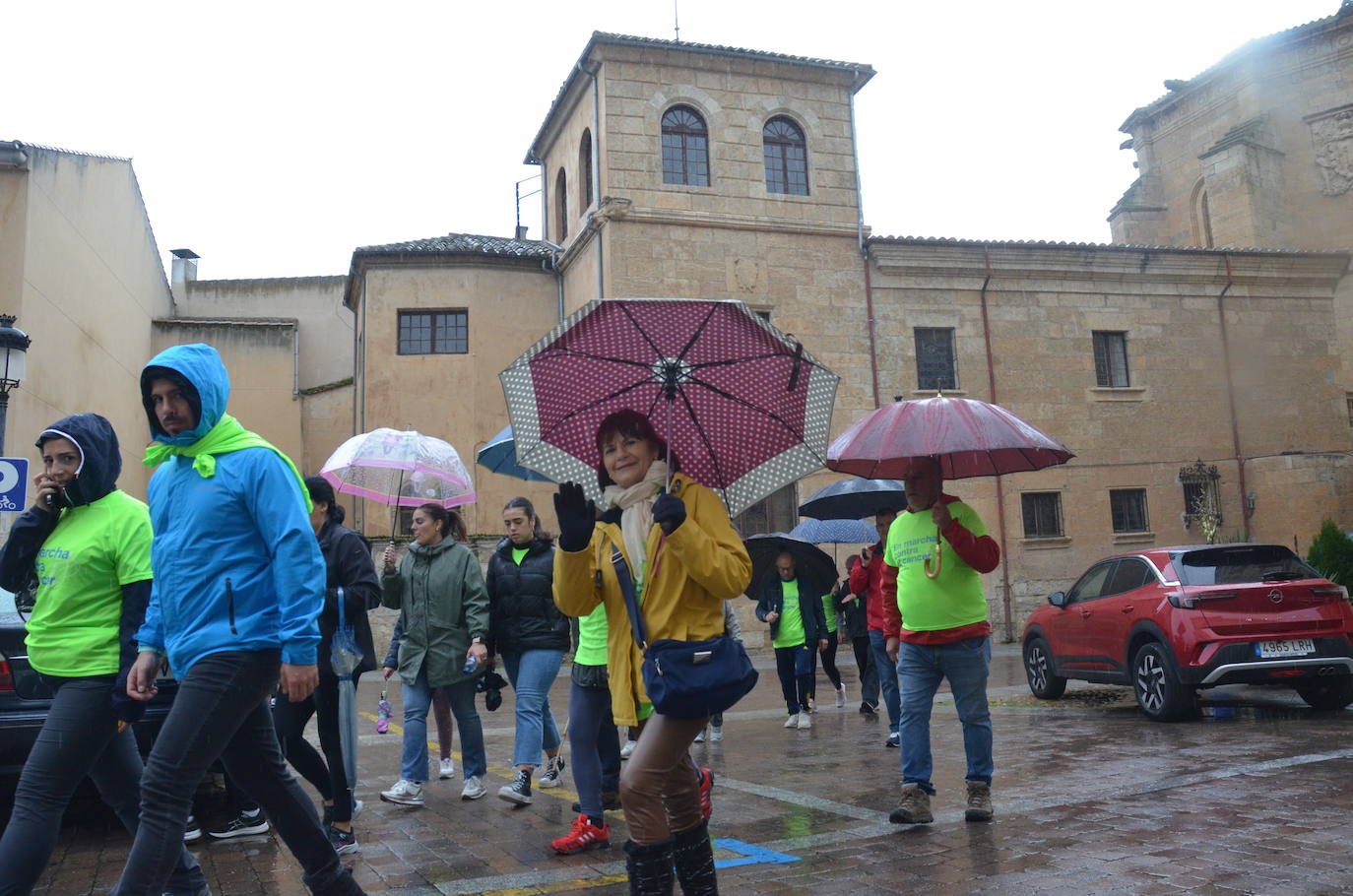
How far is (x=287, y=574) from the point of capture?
11.5 ft

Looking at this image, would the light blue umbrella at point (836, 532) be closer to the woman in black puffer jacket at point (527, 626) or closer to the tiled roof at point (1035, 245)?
the woman in black puffer jacket at point (527, 626)

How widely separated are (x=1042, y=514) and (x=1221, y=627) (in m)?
14.1

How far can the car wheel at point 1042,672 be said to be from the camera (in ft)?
39.1

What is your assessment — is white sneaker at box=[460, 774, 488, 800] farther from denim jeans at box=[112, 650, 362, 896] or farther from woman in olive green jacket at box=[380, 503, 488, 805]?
denim jeans at box=[112, 650, 362, 896]

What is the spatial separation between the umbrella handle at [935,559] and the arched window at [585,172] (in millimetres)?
18034

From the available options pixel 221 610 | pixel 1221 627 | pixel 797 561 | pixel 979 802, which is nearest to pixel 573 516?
pixel 221 610

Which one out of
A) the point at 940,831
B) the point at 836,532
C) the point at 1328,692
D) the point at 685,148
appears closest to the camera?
the point at 940,831

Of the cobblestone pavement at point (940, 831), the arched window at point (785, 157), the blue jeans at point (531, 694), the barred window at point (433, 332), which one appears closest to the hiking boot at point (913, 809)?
the cobblestone pavement at point (940, 831)

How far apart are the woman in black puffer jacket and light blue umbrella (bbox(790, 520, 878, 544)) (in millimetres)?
5846

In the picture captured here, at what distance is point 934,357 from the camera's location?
2303cm

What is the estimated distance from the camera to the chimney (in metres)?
34.8

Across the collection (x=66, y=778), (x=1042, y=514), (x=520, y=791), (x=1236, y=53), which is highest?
(x=1236, y=53)

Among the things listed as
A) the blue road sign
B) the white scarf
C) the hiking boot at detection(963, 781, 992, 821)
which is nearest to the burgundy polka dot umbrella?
the white scarf

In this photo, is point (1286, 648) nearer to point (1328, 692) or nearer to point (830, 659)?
point (1328, 692)
